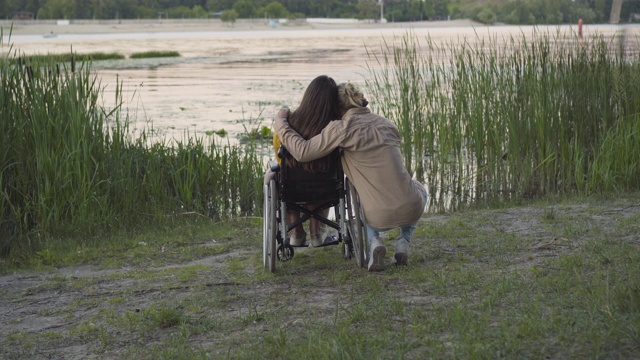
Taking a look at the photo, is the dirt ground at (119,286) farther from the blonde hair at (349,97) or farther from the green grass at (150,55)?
the green grass at (150,55)

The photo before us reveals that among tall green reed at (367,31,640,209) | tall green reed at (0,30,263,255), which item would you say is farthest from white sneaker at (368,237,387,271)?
tall green reed at (367,31,640,209)

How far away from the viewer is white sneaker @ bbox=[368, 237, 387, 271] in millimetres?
4867

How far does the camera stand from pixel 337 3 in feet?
382

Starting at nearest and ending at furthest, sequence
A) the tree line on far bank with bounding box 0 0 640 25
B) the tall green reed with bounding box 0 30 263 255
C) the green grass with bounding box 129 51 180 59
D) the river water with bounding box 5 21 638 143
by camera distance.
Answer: the tall green reed with bounding box 0 30 263 255 < the river water with bounding box 5 21 638 143 < the green grass with bounding box 129 51 180 59 < the tree line on far bank with bounding box 0 0 640 25

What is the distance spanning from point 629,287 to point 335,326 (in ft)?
4.02

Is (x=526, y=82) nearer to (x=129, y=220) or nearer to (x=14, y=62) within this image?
(x=129, y=220)

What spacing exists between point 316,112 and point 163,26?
83695 mm

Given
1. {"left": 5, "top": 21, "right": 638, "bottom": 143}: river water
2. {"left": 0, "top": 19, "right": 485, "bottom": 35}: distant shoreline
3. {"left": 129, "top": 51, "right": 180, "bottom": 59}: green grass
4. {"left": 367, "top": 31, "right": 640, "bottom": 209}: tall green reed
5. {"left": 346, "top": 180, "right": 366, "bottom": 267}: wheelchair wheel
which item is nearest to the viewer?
{"left": 346, "top": 180, "right": 366, "bottom": 267}: wheelchair wheel

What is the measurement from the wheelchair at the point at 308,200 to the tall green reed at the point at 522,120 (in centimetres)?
333

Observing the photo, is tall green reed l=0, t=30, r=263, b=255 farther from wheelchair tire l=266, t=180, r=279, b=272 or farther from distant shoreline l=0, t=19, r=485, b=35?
distant shoreline l=0, t=19, r=485, b=35

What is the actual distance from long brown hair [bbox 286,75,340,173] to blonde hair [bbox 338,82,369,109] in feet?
0.11

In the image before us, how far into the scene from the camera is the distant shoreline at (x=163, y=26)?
7900cm

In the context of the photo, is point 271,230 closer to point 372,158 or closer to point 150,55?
point 372,158

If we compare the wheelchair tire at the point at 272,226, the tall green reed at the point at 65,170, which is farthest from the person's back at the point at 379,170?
the tall green reed at the point at 65,170
